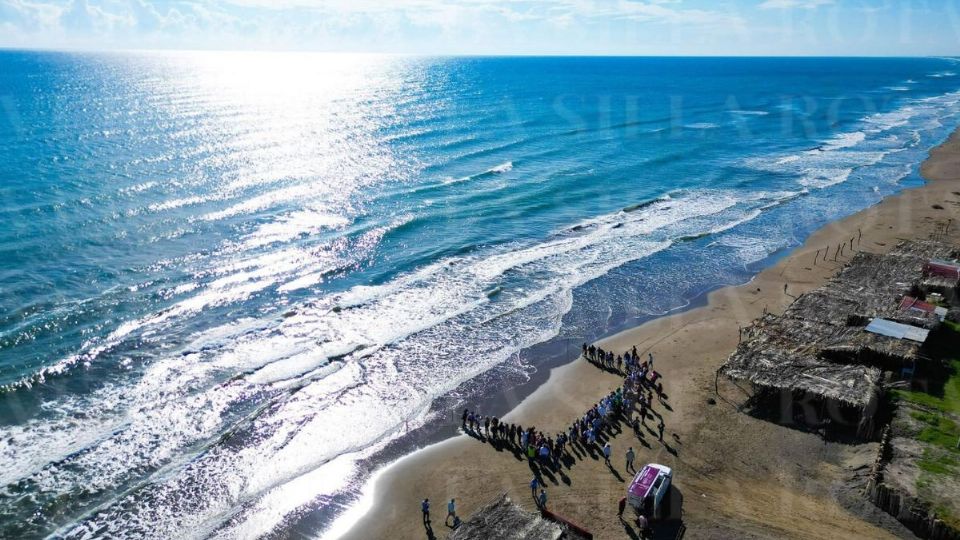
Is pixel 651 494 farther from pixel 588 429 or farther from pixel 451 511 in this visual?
pixel 451 511

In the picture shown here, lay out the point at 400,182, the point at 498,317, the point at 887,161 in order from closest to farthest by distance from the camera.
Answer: the point at 498,317
the point at 400,182
the point at 887,161

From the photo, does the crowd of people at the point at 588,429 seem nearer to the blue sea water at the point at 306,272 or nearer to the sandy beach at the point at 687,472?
the sandy beach at the point at 687,472

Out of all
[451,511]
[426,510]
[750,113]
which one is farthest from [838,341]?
[750,113]

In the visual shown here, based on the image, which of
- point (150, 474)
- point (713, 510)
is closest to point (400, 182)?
point (150, 474)

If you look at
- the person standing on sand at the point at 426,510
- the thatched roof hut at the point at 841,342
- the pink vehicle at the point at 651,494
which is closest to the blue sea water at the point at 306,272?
the person standing on sand at the point at 426,510

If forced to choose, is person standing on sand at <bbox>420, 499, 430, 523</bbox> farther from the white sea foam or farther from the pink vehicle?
the white sea foam

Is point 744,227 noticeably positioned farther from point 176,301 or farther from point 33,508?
point 33,508

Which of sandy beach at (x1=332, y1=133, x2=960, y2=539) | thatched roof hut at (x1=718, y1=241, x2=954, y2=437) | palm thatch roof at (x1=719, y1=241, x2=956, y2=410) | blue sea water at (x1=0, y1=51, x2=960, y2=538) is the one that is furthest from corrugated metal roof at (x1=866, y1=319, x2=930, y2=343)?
blue sea water at (x1=0, y1=51, x2=960, y2=538)
